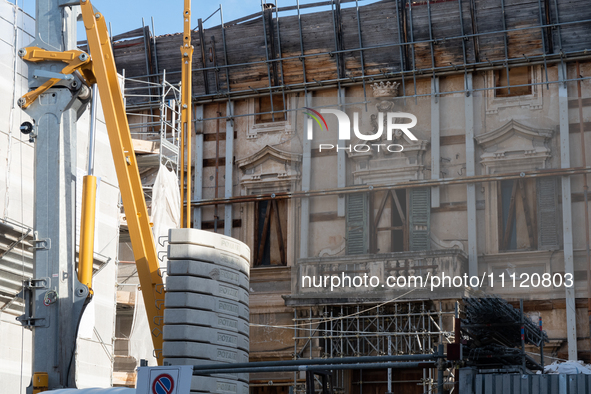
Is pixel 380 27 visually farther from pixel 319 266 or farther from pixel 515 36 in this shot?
pixel 319 266

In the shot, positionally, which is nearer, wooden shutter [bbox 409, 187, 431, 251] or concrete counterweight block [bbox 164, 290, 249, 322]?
concrete counterweight block [bbox 164, 290, 249, 322]

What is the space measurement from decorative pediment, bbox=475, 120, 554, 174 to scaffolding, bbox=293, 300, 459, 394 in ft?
15.9

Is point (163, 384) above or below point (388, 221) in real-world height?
below

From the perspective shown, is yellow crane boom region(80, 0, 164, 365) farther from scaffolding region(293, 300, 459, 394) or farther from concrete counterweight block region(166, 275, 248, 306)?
scaffolding region(293, 300, 459, 394)

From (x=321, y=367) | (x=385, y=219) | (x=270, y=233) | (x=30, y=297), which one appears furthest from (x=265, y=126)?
(x=321, y=367)

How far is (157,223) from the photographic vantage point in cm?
2702

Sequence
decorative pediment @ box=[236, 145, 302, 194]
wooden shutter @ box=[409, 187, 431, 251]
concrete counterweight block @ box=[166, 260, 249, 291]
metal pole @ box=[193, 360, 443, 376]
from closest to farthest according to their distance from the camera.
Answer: metal pole @ box=[193, 360, 443, 376]
concrete counterweight block @ box=[166, 260, 249, 291]
wooden shutter @ box=[409, 187, 431, 251]
decorative pediment @ box=[236, 145, 302, 194]

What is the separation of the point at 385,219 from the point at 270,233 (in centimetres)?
383

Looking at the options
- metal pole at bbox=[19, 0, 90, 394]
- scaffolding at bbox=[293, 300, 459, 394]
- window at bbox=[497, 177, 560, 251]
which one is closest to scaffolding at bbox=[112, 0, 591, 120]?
window at bbox=[497, 177, 560, 251]

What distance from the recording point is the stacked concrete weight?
16.8 m

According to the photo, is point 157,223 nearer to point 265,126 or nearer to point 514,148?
point 265,126

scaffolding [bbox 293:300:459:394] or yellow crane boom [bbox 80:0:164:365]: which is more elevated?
yellow crane boom [bbox 80:0:164:365]

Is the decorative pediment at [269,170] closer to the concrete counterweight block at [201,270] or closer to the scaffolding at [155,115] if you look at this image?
the scaffolding at [155,115]

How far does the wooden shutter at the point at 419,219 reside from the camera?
26562mm
